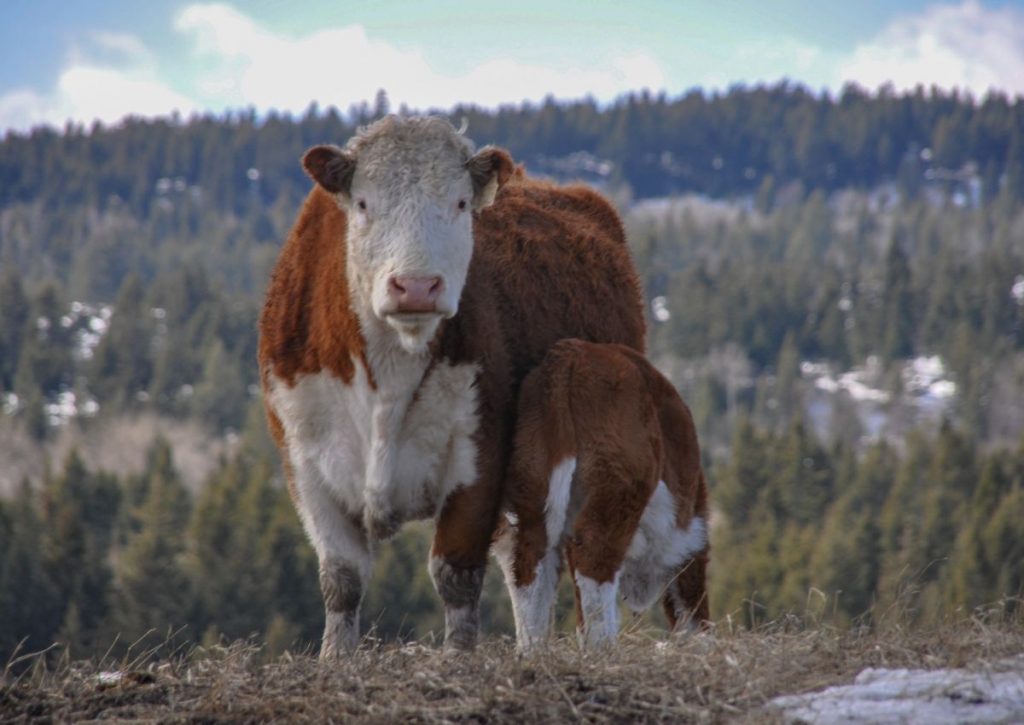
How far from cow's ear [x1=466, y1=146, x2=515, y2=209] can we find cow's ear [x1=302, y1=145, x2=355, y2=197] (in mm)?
760

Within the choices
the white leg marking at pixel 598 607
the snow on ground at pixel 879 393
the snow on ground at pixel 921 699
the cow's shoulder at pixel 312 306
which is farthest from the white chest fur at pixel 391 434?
the snow on ground at pixel 879 393

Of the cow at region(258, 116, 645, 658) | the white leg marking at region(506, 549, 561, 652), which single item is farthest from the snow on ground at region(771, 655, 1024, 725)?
the cow at region(258, 116, 645, 658)

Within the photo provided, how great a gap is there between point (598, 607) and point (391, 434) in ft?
5.36

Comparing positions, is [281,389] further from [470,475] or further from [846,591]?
[846,591]

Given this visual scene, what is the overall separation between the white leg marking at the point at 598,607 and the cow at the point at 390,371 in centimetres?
72

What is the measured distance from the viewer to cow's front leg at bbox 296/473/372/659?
31.1 ft

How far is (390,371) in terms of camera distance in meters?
9.15

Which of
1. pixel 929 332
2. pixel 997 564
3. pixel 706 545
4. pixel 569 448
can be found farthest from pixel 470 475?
pixel 929 332

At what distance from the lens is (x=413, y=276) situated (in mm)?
8648

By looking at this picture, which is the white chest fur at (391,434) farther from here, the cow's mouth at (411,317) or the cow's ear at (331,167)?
the cow's ear at (331,167)

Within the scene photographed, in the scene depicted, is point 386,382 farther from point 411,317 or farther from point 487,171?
point 487,171

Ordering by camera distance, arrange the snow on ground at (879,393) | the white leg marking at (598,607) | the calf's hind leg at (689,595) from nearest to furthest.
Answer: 1. the white leg marking at (598,607)
2. the calf's hind leg at (689,595)
3. the snow on ground at (879,393)

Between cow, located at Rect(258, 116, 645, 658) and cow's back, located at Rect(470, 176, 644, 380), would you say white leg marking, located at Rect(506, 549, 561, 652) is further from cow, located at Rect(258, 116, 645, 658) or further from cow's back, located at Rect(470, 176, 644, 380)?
cow's back, located at Rect(470, 176, 644, 380)

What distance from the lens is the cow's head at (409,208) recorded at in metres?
8.70
